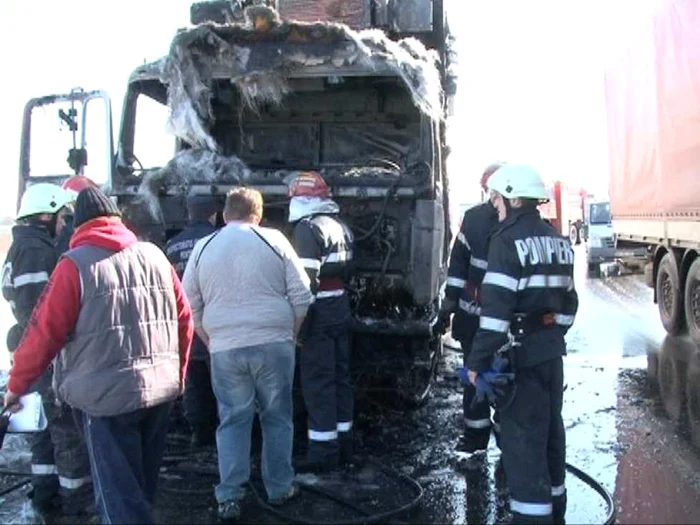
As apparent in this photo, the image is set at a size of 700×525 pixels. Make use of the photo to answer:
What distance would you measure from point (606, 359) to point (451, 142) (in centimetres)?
344

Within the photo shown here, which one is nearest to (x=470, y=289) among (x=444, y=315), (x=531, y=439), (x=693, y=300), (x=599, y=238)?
(x=444, y=315)

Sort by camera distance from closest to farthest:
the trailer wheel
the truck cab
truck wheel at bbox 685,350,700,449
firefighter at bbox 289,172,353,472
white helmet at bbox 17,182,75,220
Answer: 1. white helmet at bbox 17,182,75,220
2. firefighter at bbox 289,172,353,472
3. truck wheel at bbox 685,350,700,449
4. the trailer wheel
5. the truck cab

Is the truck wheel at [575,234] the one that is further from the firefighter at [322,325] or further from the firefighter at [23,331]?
the firefighter at [23,331]

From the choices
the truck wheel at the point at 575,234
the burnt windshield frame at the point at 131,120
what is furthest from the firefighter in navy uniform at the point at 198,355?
the truck wheel at the point at 575,234

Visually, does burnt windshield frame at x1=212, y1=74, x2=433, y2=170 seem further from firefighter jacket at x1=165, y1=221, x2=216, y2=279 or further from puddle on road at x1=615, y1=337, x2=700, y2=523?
puddle on road at x1=615, y1=337, x2=700, y2=523

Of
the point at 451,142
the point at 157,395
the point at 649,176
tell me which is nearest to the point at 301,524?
the point at 157,395

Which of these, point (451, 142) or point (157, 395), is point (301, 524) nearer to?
point (157, 395)

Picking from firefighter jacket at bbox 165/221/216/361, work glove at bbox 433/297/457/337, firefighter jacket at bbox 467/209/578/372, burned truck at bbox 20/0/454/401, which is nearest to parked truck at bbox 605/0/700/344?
burned truck at bbox 20/0/454/401

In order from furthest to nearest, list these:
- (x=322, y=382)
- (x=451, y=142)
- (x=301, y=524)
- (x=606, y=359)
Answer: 1. (x=606, y=359)
2. (x=451, y=142)
3. (x=322, y=382)
4. (x=301, y=524)

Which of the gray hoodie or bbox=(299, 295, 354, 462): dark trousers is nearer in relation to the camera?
the gray hoodie

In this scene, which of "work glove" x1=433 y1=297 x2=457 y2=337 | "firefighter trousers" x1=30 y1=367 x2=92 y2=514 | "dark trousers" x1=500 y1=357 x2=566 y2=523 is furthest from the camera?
"work glove" x1=433 y1=297 x2=457 y2=337

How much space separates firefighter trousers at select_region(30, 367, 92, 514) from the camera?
174 inches

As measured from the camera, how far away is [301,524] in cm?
427

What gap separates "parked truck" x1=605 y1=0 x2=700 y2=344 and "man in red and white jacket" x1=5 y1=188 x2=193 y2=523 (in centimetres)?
670
